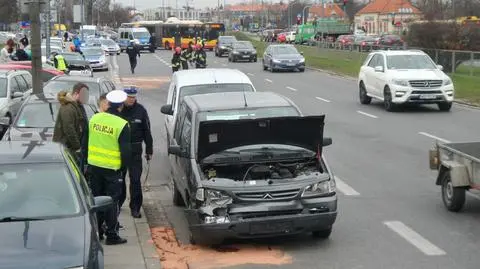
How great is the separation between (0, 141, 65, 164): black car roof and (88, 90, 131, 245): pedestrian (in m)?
1.06

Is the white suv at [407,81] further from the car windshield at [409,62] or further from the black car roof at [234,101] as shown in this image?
the black car roof at [234,101]

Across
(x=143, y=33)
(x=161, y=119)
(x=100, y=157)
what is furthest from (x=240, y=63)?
(x=100, y=157)

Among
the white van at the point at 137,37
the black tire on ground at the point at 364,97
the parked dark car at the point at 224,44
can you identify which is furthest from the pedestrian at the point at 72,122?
the white van at the point at 137,37

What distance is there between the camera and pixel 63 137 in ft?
33.3

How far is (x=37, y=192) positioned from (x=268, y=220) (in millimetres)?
2691

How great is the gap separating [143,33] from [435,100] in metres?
56.8

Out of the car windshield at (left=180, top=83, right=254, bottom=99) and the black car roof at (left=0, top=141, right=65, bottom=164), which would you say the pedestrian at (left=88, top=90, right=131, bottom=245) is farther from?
the car windshield at (left=180, top=83, right=254, bottom=99)

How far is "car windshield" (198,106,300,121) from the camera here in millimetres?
9034

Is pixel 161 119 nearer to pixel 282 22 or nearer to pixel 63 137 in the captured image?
pixel 63 137

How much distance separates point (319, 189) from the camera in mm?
8281

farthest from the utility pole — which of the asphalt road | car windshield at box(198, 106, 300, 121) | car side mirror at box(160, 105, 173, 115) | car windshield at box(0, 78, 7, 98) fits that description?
car windshield at box(198, 106, 300, 121)

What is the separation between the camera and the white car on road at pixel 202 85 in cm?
1304

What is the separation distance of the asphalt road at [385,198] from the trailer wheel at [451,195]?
13 cm

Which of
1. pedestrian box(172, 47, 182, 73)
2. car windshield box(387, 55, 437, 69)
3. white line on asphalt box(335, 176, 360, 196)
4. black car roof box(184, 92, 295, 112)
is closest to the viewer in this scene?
black car roof box(184, 92, 295, 112)
